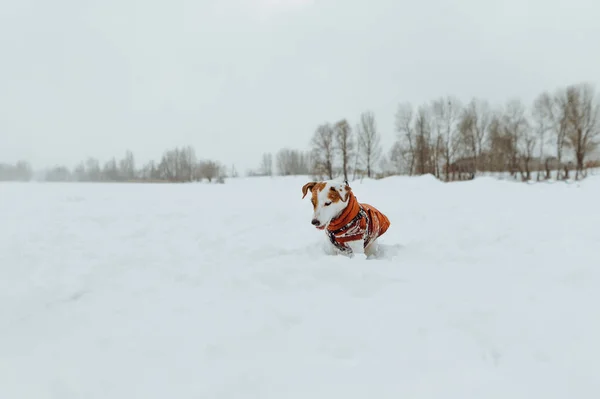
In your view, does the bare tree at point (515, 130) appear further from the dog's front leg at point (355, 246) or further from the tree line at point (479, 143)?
the dog's front leg at point (355, 246)

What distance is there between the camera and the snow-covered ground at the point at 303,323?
1.48 m

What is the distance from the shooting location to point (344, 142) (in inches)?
1421

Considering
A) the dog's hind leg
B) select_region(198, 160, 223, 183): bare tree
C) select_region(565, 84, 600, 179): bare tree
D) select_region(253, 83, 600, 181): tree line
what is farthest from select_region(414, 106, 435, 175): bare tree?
select_region(198, 160, 223, 183): bare tree

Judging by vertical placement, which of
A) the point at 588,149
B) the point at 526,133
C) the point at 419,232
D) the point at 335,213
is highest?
the point at 526,133

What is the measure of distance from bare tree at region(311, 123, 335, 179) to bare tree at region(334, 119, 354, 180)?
770mm

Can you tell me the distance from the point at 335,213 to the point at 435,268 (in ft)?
4.28

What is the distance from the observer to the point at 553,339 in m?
1.73

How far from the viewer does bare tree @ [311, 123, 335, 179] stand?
3616cm

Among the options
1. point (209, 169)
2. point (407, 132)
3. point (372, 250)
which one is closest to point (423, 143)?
point (407, 132)

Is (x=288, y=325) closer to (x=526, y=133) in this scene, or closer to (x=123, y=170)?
(x=526, y=133)

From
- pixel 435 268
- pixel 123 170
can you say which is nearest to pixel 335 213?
pixel 435 268

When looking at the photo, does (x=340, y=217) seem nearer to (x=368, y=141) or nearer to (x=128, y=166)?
(x=368, y=141)

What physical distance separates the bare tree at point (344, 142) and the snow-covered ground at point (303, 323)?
3272cm

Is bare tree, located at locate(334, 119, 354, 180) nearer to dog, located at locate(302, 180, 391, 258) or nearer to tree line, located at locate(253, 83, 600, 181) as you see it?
tree line, located at locate(253, 83, 600, 181)
